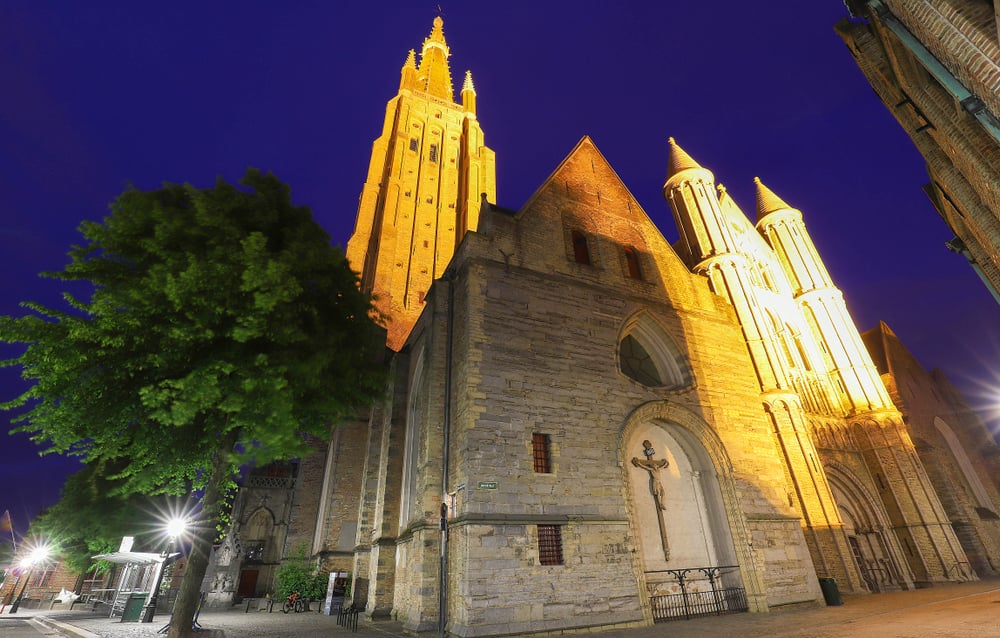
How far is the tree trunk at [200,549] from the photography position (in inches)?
301

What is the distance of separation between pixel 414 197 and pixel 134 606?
27.0 m

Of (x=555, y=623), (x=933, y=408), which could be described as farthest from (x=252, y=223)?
(x=933, y=408)

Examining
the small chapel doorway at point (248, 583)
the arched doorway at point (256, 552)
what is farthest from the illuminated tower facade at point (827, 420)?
the small chapel doorway at point (248, 583)

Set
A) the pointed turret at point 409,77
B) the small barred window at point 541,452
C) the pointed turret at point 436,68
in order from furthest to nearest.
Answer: the pointed turret at point 436,68 < the pointed turret at point 409,77 < the small barred window at point 541,452

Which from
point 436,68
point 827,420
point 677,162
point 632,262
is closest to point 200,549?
point 632,262

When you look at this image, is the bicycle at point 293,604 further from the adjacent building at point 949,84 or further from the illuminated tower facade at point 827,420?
the adjacent building at point 949,84

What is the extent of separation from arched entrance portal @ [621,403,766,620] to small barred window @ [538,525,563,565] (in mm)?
2029

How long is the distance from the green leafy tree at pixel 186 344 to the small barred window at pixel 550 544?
209 inches

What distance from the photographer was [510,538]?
9109 mm

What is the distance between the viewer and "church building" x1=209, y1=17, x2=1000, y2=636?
9.63 meters

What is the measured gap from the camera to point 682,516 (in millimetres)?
12273

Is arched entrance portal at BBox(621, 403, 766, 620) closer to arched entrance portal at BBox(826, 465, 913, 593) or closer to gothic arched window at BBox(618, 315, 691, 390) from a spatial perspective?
gothic arched window at BBox(618, 315, 691, 390)

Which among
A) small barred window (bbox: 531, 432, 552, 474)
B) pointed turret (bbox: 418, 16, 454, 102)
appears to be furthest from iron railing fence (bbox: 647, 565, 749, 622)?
pointed turret (bbox: 418, 16, 454, 102)

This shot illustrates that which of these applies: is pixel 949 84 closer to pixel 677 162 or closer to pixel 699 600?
pixel 699 600
